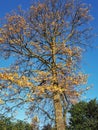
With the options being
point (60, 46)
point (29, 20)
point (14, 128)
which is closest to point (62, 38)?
point (60, 46)

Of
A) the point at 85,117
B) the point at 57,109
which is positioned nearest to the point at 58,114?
the point at 57,109

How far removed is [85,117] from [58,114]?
62411 millimetres

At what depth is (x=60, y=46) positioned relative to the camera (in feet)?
88.6

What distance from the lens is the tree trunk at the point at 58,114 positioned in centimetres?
2483

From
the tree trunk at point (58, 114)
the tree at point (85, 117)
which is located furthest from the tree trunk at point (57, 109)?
the tree at point (85, 117)

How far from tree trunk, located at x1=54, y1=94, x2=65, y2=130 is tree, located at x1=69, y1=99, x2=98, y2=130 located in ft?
191

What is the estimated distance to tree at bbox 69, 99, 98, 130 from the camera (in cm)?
8350

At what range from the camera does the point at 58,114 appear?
25172 millimetres

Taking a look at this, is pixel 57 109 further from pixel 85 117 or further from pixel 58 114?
pixel 85 117

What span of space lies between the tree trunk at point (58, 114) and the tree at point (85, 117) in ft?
191

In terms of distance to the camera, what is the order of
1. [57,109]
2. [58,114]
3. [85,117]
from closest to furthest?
[58,114], [57,109], [85,117]

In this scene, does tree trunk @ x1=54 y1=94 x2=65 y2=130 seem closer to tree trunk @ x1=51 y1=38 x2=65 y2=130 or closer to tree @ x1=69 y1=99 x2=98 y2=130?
tree trunk @ x1=51 y1=38 x2=65 y2=130

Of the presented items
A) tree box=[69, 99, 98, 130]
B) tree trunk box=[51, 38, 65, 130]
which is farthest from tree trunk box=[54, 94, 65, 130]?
tree box=[69, 99, 98, 130]

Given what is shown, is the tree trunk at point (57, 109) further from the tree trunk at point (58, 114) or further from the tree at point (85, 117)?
the tree at point (85, 117)
